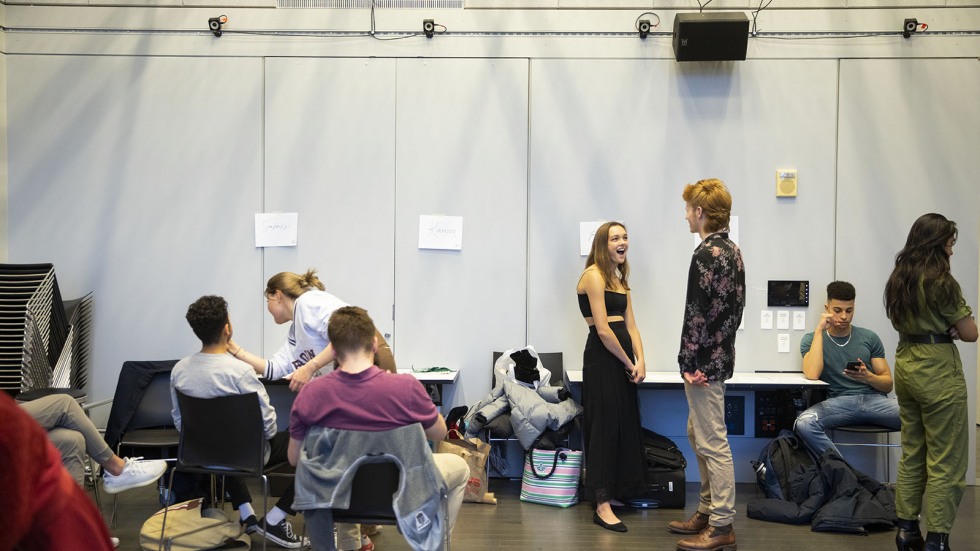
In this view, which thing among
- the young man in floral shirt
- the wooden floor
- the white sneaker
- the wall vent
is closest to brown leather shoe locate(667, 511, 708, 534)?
the wooden floor

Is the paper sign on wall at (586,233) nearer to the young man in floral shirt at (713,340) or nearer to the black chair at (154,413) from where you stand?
the young man in floral shirt at (713,340)

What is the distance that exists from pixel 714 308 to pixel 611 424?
93 centimetres

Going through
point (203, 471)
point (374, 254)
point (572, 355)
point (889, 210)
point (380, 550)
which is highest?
point (889, 210)

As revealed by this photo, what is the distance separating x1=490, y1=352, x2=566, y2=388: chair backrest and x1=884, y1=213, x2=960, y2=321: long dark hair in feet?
6.65

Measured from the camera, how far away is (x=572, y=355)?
4797mm

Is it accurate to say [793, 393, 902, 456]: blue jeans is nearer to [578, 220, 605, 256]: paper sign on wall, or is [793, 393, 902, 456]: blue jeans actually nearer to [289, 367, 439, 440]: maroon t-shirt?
[578, 220, 605, 256]: paper sign on wall

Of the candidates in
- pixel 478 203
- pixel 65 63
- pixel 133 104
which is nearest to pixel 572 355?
pixel 478 203

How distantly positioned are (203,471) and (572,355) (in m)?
2.41

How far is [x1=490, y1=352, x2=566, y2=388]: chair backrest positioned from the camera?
4691 millimetres

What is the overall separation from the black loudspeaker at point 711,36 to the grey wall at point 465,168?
0.45ft

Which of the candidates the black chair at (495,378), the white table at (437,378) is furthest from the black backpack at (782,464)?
the white table at (437,378)

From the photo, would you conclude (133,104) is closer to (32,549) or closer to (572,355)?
(572,355)

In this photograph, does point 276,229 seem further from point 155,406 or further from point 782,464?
point 782,464

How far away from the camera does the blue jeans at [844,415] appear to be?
13.9 feet
